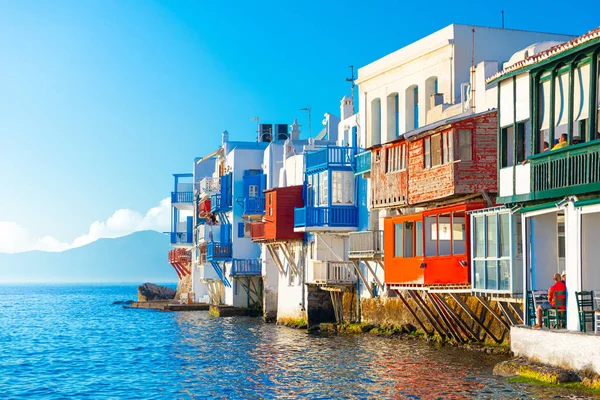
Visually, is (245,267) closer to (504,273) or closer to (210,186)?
(210,186)

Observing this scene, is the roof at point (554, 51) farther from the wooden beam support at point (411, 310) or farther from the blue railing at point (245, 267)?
the blue railing at point (245, 267)

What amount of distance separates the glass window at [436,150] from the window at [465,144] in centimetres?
116

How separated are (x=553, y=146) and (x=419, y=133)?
988 centimetres

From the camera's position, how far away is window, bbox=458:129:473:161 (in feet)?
103

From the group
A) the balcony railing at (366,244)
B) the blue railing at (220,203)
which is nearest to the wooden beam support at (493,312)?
the balcony railing at (366,244)

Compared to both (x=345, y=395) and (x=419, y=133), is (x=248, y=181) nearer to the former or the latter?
(x=419, y=133)

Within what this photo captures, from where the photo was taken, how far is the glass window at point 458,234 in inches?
1262

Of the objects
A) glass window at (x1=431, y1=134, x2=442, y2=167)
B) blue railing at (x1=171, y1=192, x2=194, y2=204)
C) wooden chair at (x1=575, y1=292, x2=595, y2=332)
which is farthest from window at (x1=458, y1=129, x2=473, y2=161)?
blue railing at (x1=171, y1=192, x2=194, y2=204)

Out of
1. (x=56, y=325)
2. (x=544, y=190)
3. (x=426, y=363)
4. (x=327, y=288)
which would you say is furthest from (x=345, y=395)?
(x=56, y=325)

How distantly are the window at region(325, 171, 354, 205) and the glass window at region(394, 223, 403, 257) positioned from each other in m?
10.0

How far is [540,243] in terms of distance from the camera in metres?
26.7

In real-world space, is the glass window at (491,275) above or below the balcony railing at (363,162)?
below

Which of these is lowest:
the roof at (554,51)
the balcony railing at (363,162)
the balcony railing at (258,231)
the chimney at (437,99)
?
the balcony railing at (258,231)

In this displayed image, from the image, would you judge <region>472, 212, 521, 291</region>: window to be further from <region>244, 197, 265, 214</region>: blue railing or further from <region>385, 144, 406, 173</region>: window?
<region>244, 197, 265, 214</region>: blue railing
